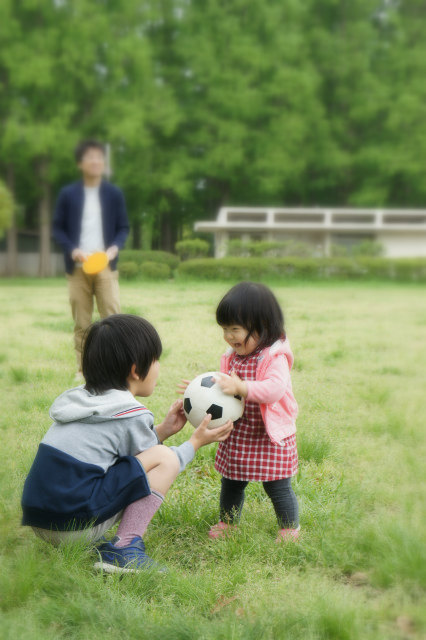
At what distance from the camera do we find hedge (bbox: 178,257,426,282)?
18.6m

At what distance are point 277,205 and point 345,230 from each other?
7261 millimetres

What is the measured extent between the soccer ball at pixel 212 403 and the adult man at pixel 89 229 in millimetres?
2828

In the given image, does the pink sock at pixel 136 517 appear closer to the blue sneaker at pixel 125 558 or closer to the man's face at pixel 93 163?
the blue sneaker at pixel 125 558

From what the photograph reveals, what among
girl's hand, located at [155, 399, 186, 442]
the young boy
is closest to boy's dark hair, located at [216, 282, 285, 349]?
the young boy

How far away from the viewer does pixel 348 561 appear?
2.23 metres

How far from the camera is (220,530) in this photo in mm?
2475

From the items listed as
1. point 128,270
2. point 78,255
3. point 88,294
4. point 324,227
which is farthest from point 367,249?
point 78,255

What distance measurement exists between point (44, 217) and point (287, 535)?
27346mm

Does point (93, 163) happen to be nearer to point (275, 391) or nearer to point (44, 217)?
point (275, 391)

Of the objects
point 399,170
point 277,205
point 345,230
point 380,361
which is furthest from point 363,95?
point 380,361

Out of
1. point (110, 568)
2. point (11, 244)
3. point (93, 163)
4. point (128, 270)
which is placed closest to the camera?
point (110, 568)

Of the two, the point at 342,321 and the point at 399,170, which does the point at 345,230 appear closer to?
the point at 399,170

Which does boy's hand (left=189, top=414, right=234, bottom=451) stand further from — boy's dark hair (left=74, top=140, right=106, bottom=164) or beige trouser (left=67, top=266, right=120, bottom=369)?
boy's dark hair (left=74, top=140, right=106, bottom=164)

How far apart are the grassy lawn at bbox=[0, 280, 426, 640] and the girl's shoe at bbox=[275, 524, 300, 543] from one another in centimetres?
4
